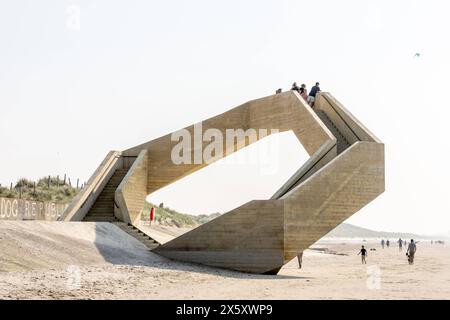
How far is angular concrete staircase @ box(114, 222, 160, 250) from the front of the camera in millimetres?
20703

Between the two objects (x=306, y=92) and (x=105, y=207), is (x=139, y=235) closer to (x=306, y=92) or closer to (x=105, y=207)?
(x=105, y=207)

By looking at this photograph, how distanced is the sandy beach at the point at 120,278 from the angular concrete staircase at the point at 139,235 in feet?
2.02

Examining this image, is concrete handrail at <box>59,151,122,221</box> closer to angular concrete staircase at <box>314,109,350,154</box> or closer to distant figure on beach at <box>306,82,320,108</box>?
distant figure on beach at <box>306,82,320,108</box>

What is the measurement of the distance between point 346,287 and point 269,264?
133 inches

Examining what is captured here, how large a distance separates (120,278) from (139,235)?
6744 mm

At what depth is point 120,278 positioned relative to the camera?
14805mm

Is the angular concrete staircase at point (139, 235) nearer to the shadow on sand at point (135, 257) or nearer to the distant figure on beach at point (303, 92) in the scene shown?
the shadow on sand at point (135, 257)

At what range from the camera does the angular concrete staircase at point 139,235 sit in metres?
20.7

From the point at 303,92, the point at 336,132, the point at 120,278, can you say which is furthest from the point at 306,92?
the point at 120,278

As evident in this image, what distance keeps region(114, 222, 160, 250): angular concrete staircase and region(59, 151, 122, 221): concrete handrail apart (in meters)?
1.54

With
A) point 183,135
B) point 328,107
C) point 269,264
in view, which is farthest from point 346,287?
point 183,135

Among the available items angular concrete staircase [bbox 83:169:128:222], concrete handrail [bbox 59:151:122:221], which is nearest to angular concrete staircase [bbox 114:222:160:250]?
angular concrete staircase [bbox 83:169:128:222]

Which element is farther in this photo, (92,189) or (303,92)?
(303,92)

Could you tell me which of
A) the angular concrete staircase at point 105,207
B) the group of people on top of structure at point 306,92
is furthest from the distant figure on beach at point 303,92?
the angular concrete staircase at point 105,207
